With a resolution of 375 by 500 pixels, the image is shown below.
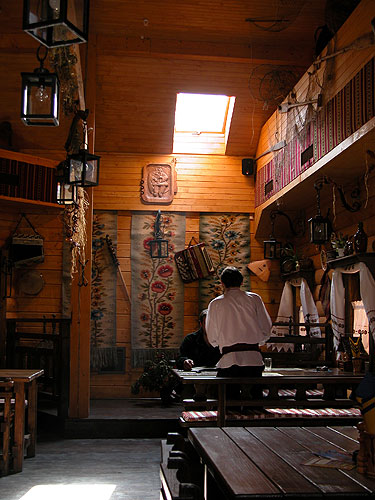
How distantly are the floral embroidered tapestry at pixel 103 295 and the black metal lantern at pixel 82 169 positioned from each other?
3.69m

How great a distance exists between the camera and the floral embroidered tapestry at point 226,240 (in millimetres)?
9750

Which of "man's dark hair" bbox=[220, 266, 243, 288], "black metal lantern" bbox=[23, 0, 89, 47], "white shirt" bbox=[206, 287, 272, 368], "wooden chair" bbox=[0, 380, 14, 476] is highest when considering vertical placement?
"black metal lantern" bbox=[23, 0, 89, 47]

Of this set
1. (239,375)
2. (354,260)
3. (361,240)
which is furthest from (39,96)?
(354,260)

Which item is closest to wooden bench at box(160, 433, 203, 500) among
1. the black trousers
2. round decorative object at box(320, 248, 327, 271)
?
the black trousers

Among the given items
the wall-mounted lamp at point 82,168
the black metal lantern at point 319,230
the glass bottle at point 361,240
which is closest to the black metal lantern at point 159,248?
the black metal lantern at point 319,230

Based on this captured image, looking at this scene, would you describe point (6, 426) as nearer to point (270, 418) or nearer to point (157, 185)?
point (270, 418)

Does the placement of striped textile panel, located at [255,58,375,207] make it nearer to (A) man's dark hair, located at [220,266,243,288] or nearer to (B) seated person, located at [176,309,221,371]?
(A) man's dark hair, located at [220,266,243,288]

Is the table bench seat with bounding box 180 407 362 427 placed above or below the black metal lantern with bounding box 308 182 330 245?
below

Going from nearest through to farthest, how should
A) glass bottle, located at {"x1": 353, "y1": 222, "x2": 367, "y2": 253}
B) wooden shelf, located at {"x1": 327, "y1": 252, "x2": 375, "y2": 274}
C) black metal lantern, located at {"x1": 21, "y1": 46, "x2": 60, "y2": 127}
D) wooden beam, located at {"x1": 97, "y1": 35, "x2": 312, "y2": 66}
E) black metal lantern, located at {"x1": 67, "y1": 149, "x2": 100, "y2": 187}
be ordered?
black metal lantern, located at {"x1": 21, "y1": 46, "x2": 60, "y2": 127} < black metal lantern, located at {"x1": 67, "y1": 149, "x2": 100, "y2": 187} < wooden shelf, located at {"x1": 327, "y1": 252, "x2": 375, "y2": 274} < glass bottle, located at {"x1": 353, "y1": 222, "x2": 367, "y2": 253} < wooden beam, located at {"x1": 97, "y1": 35, "x2": 312, "y2": 66}

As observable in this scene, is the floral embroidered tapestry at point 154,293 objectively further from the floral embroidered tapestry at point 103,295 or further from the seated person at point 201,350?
the seated person at point 201,350

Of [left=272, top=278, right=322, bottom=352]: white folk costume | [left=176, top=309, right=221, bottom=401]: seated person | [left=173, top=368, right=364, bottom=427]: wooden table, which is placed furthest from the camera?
[left=272, top=278, right=322, bottom=352]: white folk costume

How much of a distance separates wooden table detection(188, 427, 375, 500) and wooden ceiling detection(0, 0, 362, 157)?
241 inches

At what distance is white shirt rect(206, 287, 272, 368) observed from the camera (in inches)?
206

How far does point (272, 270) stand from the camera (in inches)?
384
